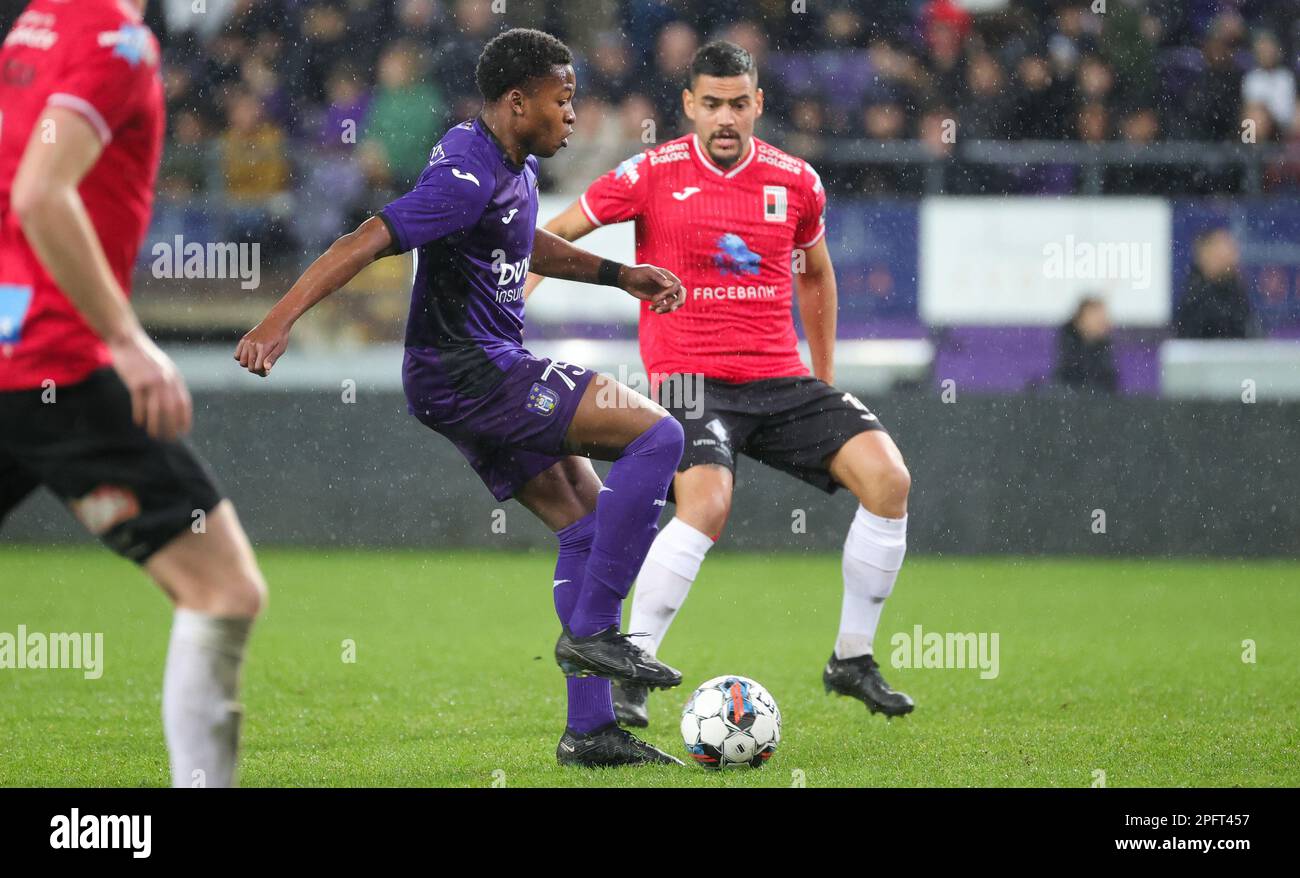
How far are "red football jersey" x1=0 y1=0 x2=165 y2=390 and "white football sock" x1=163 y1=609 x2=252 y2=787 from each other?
0.54m

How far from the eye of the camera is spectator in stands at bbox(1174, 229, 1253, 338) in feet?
34.3

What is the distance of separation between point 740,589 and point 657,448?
5147mm

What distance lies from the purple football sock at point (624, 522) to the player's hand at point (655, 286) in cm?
36

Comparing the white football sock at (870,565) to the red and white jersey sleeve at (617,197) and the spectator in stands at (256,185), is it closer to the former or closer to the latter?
the red and white jersey sleeve at (617,197)

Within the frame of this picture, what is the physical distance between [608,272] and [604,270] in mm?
21

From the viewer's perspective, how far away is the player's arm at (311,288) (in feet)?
13.1

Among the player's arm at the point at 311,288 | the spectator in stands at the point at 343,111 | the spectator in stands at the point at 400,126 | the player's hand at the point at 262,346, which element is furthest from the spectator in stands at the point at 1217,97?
the player's hand at the point at 262,346

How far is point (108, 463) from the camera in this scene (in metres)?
3.15

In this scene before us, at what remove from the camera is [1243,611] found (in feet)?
29.5

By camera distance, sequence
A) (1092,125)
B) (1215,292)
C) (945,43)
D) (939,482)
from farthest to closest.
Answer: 1. (945,43)
2. (1092,125)
3. (939,482)
4. (1215,292)

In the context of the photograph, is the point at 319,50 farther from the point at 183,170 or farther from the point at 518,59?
the point at 518,59
